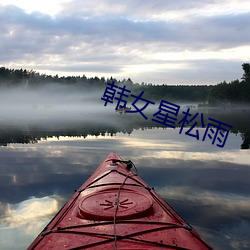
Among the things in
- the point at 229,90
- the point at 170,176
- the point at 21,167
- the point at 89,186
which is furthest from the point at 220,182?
the point at 229,90

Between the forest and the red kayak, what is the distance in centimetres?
10341

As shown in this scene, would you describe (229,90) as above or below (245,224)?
above

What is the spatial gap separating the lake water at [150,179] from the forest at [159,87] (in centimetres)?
9183

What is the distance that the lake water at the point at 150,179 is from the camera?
681cm

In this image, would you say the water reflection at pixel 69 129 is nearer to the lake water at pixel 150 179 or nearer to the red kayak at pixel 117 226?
the lake water at pixel 150 179

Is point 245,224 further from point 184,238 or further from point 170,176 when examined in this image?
point 170,176

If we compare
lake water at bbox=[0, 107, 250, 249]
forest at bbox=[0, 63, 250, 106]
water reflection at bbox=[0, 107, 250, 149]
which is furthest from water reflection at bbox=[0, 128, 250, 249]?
forest at bbox=[0, 63, 250, 106]

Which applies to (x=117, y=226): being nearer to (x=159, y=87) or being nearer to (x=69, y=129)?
(x=69, y=129)

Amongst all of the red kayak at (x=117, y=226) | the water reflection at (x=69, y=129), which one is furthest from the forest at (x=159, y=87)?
the red kayak at (x=117, y=226)

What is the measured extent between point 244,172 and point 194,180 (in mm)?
2287

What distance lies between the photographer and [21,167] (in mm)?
12734

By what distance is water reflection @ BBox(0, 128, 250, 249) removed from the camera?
6.84 m

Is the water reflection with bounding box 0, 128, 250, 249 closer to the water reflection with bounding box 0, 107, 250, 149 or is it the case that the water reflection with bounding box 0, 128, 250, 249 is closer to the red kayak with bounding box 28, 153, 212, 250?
the red kayak with bounding box 28, 153, 212, 250

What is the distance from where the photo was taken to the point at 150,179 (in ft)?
35.0
